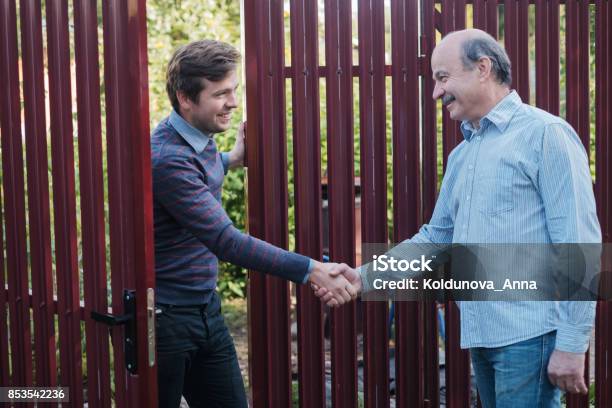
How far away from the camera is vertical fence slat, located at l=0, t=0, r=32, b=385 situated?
288 centimetres

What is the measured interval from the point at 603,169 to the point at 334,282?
4.52 ft

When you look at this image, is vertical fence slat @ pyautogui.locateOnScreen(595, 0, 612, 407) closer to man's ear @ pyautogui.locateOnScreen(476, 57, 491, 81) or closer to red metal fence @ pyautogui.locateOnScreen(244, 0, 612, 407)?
red metal fence @ pyautogui.locateOnScreen(244, 0, 612, 407)

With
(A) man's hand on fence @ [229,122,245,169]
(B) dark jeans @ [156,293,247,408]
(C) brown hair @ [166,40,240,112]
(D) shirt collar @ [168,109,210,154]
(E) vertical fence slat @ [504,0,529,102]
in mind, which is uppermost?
A: (E) vertical fence slat @ [504,0,529,102]

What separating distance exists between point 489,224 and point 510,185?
0.49 feet

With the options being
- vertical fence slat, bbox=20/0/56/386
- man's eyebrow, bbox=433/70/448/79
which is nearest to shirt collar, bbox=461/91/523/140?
man's eyebrow, bbox=433/70/448/79

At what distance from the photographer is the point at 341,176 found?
3578 millimetres

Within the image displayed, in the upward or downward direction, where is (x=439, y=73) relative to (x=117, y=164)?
upward

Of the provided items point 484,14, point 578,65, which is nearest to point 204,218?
point 484,14

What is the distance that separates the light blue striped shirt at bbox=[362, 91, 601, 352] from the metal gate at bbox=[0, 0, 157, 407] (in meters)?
1.09

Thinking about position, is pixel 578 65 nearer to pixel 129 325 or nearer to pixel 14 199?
pixel 129 325

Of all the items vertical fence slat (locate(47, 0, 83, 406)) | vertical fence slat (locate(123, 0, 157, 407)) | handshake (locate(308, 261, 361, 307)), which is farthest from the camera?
handshake (locate(308, 261, 361, 307))

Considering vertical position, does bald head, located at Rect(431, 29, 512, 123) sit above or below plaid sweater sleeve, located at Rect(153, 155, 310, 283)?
above

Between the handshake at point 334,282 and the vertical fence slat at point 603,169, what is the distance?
3.91 feet

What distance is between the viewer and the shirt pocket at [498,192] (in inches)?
104
